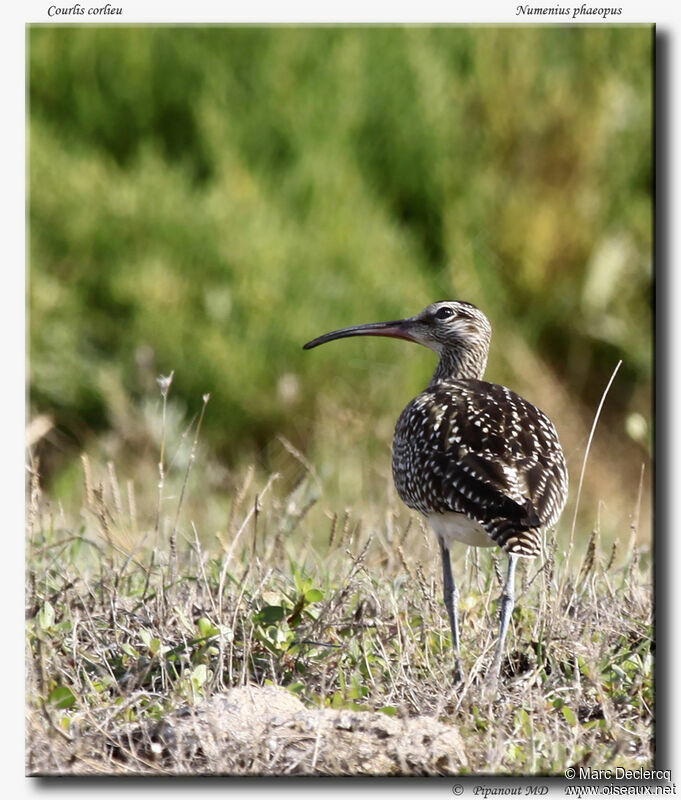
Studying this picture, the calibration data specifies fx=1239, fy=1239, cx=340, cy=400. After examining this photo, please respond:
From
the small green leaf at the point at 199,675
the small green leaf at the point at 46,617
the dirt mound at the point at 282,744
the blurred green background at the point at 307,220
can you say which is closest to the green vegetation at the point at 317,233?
the blurred green background at the point at 307,220

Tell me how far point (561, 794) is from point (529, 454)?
113 cm

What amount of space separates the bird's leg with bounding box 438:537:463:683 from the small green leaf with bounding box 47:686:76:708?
1.24m

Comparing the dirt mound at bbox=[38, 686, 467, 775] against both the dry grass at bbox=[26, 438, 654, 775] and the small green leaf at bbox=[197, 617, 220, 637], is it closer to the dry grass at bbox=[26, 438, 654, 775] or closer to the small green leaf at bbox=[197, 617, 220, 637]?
the dry grass at bbox=[26, 438, 654, 775]

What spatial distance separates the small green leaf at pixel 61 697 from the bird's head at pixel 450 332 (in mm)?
1956

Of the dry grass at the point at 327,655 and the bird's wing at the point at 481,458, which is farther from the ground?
the bird's wing at the point at 481,458

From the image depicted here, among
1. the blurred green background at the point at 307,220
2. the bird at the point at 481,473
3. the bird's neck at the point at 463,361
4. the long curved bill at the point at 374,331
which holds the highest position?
the blurred green background at the point at 307,220

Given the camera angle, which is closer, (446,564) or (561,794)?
(561,794)

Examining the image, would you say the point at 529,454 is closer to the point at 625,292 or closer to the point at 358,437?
the point at 358,437

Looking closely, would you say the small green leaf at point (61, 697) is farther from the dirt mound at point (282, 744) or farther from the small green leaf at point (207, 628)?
the small green leaf at point (207, 628)

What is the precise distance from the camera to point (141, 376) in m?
8.01

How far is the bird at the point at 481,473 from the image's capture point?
3973 mm

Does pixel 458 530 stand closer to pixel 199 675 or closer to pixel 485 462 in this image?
pixel 485 462
